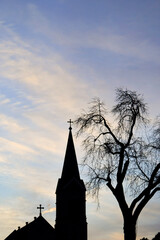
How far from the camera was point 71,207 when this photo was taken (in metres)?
48.8

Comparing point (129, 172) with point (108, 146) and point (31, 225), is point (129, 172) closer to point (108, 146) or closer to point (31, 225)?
point (108, 146)

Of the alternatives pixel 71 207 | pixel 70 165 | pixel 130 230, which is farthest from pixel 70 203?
pixel 130 230

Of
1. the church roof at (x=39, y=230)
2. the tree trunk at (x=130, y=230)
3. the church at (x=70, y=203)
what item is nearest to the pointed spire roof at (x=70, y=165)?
the church at (x=70, y=203)

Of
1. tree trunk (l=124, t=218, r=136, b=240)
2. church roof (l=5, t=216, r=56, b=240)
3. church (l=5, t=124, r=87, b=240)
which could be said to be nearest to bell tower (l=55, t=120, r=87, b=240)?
church (l=5, t=124, r=87, b=240)

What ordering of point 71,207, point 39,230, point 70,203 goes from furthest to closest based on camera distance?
point 39,230 < point 70,203 < point 71,207

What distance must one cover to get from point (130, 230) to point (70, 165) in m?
30.7

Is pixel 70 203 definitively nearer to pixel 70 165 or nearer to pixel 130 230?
pixel 70 165

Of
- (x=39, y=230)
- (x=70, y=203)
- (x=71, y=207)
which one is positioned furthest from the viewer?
(x=39, y=230)

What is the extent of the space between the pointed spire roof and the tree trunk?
29662 mm

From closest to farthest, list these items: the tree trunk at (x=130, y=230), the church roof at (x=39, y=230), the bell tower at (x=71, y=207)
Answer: the tree trunk at (x=130, y=230)
the bell tower at (x=71, y=207)
the church roof at (x=39, y=230)

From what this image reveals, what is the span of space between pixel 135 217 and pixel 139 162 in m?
2.79

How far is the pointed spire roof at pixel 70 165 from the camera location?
5062 cm

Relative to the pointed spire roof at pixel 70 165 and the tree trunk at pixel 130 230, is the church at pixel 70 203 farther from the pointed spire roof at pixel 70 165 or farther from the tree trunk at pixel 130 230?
the tree trunk at pixel 130 230

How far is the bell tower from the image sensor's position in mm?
48562
